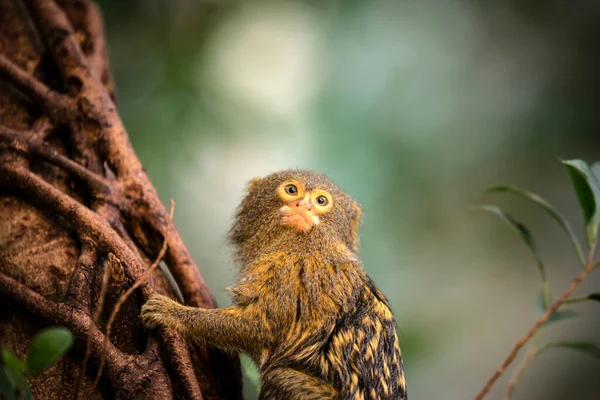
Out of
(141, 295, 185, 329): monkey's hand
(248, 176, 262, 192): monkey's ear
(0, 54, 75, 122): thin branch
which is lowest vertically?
(141, 295, 185, 329): monkey's hand

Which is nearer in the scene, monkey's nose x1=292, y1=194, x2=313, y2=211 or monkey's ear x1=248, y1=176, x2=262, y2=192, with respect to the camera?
monkey's nose x1=292, y1=194, x2=313, y2=211

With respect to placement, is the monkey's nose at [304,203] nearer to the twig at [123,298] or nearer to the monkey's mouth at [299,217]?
the monkey's mouth at [299,217]

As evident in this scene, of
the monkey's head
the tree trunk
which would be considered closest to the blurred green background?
the monkey's head

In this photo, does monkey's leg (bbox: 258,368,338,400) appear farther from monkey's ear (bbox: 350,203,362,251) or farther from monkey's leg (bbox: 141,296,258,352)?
monkey's ear (bbox: 350,203,362,251)

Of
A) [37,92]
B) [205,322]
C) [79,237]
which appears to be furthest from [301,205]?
[37,92]

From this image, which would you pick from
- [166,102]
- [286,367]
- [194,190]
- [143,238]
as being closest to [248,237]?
[143,238]

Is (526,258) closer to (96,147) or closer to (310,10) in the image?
(310,10)

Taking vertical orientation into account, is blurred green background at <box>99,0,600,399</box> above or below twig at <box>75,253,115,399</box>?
above
